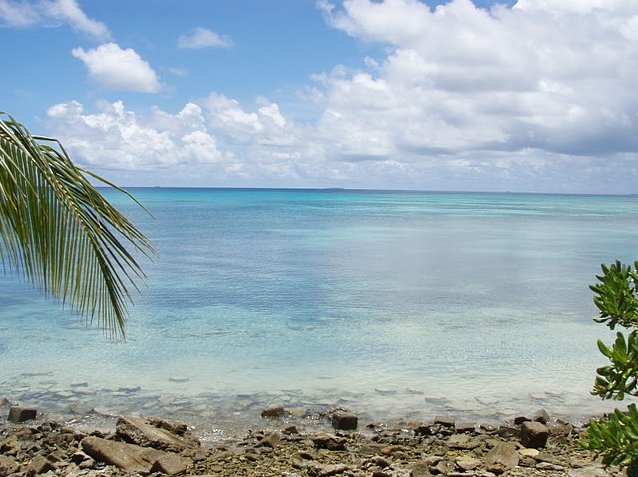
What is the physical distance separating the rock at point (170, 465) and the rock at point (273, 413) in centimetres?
196

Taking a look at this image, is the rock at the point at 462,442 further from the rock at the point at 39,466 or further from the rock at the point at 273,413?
the rock at the point at 39,466

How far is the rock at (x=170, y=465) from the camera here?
261 inches

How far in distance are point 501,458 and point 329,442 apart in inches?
73.5

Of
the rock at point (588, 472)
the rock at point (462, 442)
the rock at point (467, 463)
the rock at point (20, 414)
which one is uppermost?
the rock at point (588, 472)

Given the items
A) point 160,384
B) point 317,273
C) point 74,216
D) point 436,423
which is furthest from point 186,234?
point 74,216

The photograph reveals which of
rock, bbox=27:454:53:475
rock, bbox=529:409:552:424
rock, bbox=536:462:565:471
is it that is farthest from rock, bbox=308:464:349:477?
rock, bbox=529:409:552:424

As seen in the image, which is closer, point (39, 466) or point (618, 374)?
point (618, 374)

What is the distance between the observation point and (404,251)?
3203cm

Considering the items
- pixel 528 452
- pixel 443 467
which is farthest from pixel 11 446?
pixel 528 452

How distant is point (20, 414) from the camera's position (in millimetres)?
8492

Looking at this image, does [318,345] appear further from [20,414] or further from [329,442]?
[20,414]

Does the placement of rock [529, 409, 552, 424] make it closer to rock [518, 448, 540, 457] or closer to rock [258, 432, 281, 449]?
rock [518, 448, 540, 457]

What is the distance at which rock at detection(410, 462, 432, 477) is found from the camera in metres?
6.41

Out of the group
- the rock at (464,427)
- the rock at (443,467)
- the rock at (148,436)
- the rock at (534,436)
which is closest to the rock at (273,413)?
the rock at (148,436)
